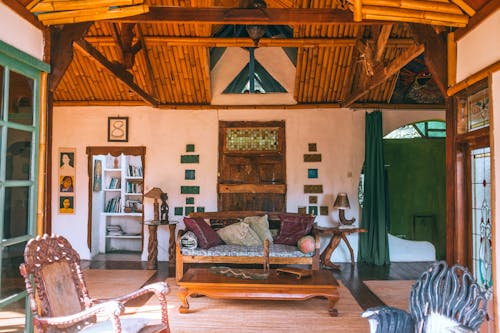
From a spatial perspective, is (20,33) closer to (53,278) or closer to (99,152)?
(53,278)

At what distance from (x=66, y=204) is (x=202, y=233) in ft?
10.7

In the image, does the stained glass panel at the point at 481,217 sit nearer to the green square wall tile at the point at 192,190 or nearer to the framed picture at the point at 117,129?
the green square wall tile at the point at 192,190

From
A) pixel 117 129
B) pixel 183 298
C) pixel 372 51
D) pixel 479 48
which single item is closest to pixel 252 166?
pixel 117 129

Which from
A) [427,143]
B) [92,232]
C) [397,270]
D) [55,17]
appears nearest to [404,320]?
[55,17]

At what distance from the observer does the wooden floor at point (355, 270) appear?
571 centimetres

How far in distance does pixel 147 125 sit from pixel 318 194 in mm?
3496

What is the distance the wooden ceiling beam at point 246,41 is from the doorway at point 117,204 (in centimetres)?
251

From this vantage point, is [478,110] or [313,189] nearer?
[478,110]

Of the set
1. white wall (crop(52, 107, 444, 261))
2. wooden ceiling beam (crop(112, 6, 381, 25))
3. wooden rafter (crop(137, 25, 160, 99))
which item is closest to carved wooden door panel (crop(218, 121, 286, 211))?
white wall (crop(52, 107, 444, 261))

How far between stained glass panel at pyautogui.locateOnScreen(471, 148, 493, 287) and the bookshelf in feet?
21.1

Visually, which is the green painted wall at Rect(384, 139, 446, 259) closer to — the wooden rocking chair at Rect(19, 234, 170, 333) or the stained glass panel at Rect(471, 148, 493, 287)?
the stained glass panel at Rect(471, 148, 493, 287)

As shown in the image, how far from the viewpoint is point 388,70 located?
523 centimetres

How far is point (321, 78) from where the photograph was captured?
7.18 m

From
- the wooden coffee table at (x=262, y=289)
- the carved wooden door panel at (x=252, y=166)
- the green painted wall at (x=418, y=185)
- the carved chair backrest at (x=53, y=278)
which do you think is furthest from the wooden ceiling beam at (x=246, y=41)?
the carved chair backrest at (x=53, y=278)
